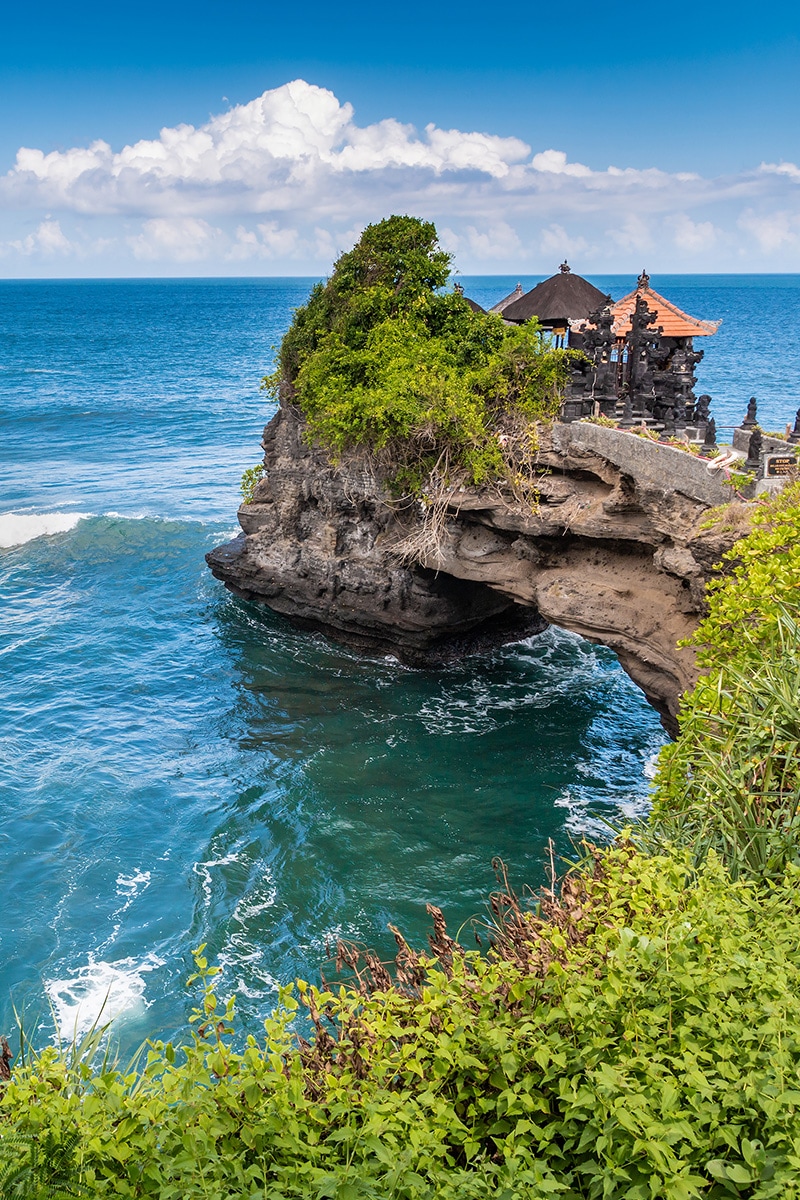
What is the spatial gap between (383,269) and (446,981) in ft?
59.5

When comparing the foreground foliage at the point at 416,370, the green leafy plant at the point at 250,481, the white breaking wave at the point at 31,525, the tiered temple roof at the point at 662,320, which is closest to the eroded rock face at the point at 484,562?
the green leafy plant at the point at 250,481

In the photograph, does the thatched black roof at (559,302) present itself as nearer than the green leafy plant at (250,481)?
Yes

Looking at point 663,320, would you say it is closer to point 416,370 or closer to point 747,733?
point 416,370

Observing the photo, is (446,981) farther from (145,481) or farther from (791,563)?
(145,481)

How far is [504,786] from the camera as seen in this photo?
56.9ft

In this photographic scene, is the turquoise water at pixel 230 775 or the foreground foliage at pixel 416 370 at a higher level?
the foreground foliage at pixel 416 370

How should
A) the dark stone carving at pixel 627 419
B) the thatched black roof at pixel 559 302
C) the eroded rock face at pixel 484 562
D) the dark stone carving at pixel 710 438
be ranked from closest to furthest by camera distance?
1. the dark stone carving at pixel 710 438
2. the eroded rock face at pixel 484 562
3. the dark stone carving at pixel 627 419
4. the thatched black roof at pixel 559 302

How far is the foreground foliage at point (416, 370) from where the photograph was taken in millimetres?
19047

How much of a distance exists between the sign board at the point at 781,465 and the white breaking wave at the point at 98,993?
11862mm

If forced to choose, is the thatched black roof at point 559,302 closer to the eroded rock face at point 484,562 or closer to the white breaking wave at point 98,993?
the eroded rock face at point 484,562

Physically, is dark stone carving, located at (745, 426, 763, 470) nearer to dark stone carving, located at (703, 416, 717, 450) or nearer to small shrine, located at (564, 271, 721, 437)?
dark stone carving, located at (703, 416, 717, 450)

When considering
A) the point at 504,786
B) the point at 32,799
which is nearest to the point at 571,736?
the point at 504,786

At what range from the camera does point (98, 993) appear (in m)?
12.4

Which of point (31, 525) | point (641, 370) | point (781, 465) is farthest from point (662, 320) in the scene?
point (31, 525)
